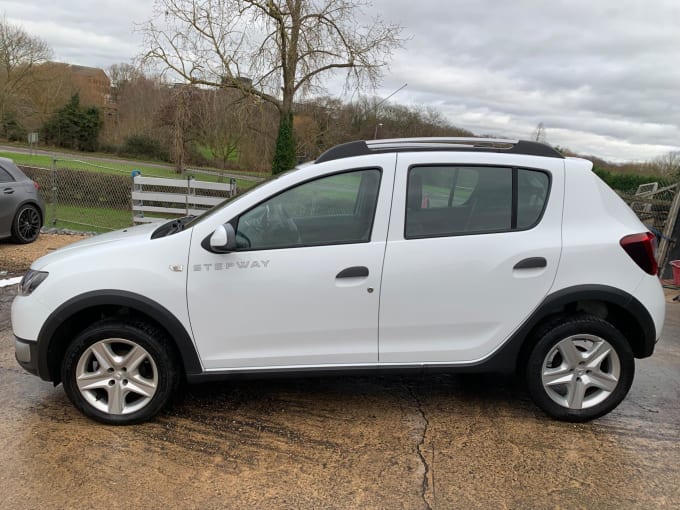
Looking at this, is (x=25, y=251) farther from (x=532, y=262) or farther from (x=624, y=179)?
(x=624, y=179)

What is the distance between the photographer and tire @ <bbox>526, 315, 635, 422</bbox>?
3.30 meters

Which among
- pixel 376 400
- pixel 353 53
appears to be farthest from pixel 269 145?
pixel 376 400

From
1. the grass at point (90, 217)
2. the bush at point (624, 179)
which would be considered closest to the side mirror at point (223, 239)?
the grass at point (90, 217)

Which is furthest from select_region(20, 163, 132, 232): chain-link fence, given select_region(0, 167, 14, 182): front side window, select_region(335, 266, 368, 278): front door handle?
select_region(335, 266, 368, 278): front door handle

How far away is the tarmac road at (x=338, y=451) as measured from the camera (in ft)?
8.74

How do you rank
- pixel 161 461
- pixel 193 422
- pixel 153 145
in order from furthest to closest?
pixel 153 145
pixel 193 422
pixel 161 461

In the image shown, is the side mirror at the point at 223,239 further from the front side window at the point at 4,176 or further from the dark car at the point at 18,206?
the front side window at the point at 4,176

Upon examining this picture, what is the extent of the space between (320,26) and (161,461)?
14.4 metres

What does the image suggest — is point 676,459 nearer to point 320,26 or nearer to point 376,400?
point 376,400

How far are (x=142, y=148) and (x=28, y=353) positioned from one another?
49.5m

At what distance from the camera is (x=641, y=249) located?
3.25 metres

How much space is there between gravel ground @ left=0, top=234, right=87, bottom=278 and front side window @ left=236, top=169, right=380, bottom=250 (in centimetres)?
561

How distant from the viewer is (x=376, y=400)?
3750 mm

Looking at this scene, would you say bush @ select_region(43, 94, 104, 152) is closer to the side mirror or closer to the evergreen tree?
the evergreen tree
